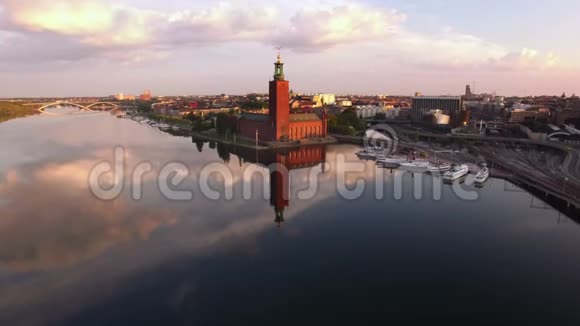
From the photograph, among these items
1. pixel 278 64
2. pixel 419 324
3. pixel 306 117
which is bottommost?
pixel 419 324

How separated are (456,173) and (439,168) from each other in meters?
1.60

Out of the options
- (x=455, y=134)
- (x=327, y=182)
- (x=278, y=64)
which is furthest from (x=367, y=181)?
(x=455, y=134)

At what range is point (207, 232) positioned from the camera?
10125mm

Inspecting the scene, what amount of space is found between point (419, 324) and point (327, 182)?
33.6 feet

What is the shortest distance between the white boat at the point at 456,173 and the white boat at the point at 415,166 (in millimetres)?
1403

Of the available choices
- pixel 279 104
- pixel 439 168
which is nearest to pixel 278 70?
pixel 279 104

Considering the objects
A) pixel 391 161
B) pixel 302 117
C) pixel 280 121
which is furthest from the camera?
pixel 302 117

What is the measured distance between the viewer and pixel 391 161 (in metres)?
20.4

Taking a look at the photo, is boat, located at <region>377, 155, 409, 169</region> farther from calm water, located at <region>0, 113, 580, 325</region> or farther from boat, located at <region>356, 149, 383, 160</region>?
calm water, located at <region>0, 113, 580, 325</region>

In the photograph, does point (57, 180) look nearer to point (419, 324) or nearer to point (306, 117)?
point (419, 324)

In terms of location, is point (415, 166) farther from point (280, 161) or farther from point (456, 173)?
point (280, 161)

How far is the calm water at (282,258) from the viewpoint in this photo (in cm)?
663

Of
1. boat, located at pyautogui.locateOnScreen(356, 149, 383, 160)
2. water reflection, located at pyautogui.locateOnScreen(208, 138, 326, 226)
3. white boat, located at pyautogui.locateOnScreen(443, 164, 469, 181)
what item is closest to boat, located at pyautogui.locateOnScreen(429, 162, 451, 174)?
white boat, located at pyautogui.locateOnScreen(443, 164, 469, 181)

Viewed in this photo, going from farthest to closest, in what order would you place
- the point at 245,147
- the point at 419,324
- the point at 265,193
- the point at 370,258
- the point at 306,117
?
1. the point at 306,117
2. the point at 245,147
3. the point at 265,193
4. the point at 370,258
5. the point at 419,324
